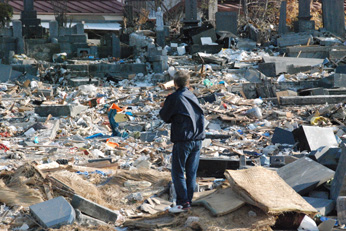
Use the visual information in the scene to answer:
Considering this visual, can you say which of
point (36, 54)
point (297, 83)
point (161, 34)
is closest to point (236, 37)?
point (161, 34)

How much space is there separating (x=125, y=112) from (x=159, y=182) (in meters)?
6.07

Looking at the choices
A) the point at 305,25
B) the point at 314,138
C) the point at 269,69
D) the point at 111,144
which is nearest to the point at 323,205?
the point at 314,138

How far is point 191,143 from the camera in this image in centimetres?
540

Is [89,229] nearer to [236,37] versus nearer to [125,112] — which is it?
Answer: [125,112]

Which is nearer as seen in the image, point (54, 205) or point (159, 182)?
point (54, 205)

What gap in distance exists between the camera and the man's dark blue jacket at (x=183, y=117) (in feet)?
17.6

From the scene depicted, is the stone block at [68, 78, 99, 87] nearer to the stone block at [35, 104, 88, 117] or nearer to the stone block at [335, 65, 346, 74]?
the stone block at [35, 104, 88, 117]

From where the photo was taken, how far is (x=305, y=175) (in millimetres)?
6215

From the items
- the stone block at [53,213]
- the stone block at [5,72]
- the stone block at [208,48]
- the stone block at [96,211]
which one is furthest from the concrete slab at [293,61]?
the stone block at [53,213]

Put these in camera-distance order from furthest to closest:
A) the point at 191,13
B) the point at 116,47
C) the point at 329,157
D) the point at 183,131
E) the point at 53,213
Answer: the point at 191,13 < the point at 116,47 < the point at 329,157 < the point at 183,131 < the point at 53,213

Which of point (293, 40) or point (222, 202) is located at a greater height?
point (293, 40)

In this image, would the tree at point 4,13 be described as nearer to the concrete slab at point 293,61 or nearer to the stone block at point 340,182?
the concrete slab at point 293,61

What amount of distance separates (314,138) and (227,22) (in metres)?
11.8

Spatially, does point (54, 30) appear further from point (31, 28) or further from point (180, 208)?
point (180, 208)
